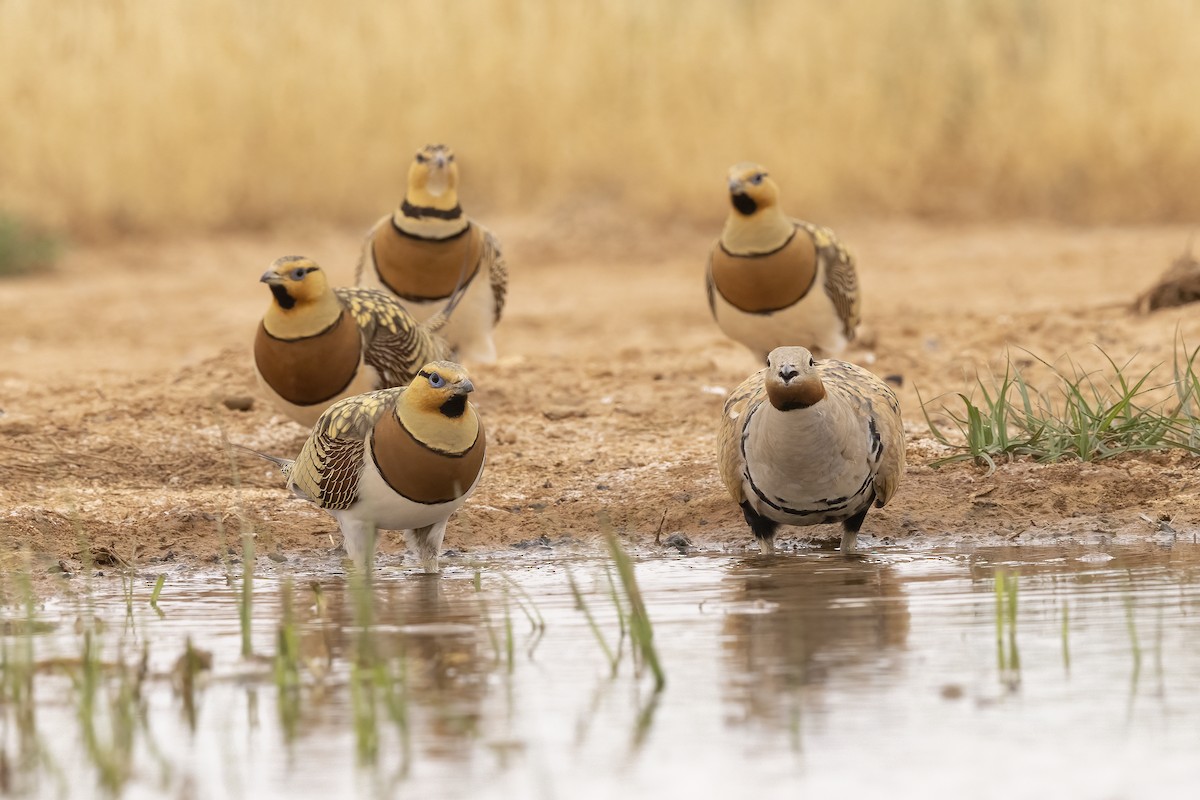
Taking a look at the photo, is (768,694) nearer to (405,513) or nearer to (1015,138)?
(405,513)

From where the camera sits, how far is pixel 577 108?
15766 millimetres

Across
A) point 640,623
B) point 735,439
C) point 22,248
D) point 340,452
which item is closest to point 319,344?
point 340,452

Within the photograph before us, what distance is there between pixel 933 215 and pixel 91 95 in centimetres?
665

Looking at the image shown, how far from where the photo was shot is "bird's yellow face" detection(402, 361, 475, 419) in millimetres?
5977

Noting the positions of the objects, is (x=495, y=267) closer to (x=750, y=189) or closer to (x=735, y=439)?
(x=750, y=189)

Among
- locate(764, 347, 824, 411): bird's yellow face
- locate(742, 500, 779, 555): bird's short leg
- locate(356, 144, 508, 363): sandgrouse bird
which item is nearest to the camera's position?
locate(764, 347, 824, 411): bird's yellow face

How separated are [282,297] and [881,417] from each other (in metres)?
2.37

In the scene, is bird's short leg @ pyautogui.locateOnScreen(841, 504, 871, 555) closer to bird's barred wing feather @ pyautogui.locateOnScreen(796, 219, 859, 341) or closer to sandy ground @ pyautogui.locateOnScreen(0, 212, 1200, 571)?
sandy ground @ pyautogui.locateOnScreen(0, 212, 1200, 571)

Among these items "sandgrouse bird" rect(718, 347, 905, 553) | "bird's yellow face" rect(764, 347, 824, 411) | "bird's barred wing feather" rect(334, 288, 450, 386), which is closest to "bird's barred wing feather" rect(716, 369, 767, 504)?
"sandgrouse bird" rect(718, 347, 905, 553)

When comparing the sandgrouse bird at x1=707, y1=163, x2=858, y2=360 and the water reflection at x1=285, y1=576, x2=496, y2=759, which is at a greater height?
the sandgrouse bird at x1=707, y1=163, x2=858, y2=360

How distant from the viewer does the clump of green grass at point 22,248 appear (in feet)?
46.4

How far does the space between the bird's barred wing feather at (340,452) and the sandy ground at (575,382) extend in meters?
0.37

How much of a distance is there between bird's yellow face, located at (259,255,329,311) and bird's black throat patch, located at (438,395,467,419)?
1456 millimetres

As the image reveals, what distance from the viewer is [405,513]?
6.12 meters
